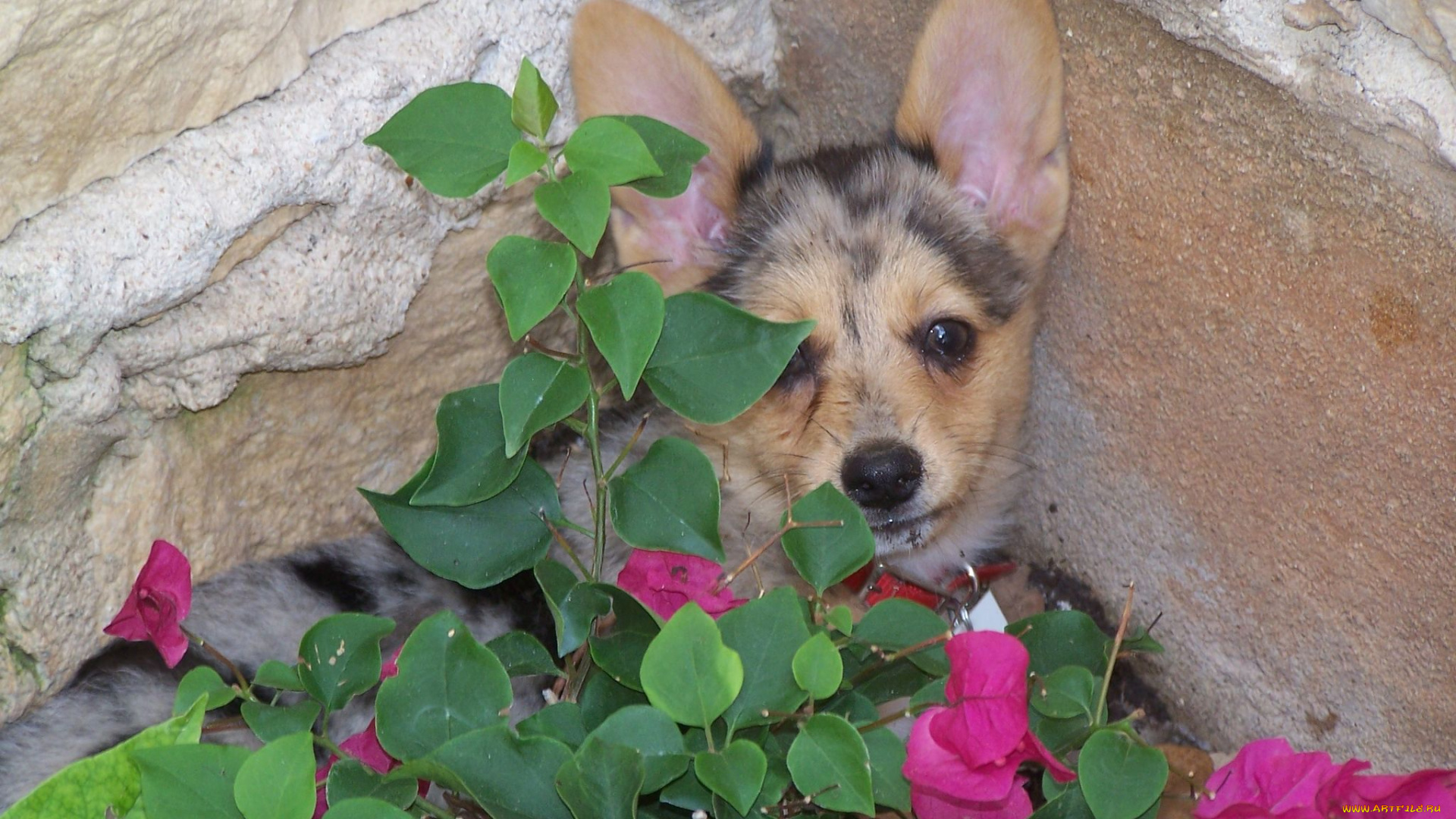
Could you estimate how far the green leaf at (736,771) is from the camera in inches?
64.6

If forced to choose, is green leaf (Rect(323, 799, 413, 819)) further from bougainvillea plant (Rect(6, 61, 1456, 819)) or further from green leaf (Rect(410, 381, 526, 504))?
green leaf (Rect(410, 381, 526, 504))

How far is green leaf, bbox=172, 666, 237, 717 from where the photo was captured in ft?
6.19

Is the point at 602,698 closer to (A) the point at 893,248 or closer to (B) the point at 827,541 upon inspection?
(B) the point at 827,541

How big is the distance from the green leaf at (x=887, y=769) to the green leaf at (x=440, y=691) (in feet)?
1.64

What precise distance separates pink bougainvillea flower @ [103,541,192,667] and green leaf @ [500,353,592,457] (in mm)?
570

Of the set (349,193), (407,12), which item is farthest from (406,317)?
(407,12)

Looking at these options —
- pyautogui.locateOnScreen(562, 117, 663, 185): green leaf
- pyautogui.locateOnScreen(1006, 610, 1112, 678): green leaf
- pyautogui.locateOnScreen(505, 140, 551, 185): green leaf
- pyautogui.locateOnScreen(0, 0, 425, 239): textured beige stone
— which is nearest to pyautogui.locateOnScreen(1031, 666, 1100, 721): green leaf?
pyautogui.locateOnScreen(1006, 610, 1112, 678): green leaf

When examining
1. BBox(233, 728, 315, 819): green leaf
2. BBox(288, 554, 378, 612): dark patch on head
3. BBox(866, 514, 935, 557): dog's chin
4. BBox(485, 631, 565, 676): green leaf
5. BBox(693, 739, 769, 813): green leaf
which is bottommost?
BBox(866, 514, 935, 557): dog's chin

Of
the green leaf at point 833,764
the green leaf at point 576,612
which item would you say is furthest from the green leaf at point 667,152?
the green leaf at point 833,764

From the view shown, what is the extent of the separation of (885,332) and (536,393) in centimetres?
118

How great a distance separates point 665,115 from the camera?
287 cm

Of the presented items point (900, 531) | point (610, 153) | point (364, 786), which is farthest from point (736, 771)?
point (900, 531)

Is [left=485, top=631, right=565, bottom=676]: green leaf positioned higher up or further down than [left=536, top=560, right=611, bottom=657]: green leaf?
further down

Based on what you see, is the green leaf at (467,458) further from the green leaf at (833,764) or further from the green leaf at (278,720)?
the green leaf at (833,764)
